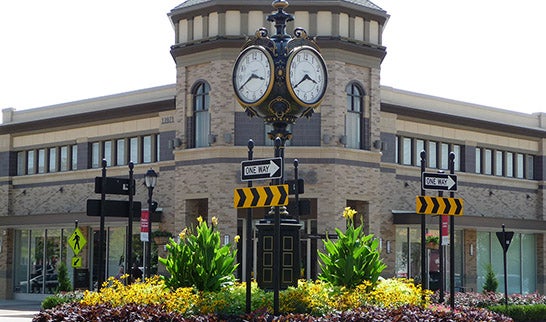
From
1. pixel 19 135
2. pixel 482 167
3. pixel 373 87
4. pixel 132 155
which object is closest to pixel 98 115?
pixel 132 155

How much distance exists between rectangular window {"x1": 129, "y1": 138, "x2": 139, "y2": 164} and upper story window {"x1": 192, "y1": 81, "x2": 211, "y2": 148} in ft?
17.0

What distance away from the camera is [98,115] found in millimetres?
43000

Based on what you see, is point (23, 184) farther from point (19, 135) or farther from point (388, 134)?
point (388, 134)

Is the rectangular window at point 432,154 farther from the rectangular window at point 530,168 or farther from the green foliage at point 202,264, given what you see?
the green foliage at point 202,264

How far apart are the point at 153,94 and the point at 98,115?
10.1 feet

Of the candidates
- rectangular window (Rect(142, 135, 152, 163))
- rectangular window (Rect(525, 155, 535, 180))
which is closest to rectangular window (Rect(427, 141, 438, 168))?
rectangular window (Rect(525, 155, 535, 180))

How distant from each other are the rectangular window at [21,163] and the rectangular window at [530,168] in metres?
25.8

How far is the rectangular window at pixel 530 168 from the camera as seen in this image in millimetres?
48969

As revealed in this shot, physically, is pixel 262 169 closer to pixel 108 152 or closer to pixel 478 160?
pixel 108 152

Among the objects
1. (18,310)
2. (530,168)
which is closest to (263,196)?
(18,310)

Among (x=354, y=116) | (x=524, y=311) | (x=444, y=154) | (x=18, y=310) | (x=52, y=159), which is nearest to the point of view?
(x=524, y=311)

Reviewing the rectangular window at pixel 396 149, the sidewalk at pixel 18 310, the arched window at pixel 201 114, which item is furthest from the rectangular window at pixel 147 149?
the rectangular window at pixel 396 149

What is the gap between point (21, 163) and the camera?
154 ft

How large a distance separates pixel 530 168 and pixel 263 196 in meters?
36.4
